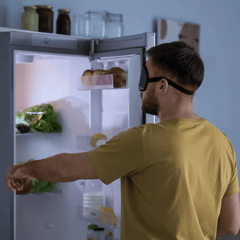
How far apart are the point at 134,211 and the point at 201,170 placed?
0.24 m

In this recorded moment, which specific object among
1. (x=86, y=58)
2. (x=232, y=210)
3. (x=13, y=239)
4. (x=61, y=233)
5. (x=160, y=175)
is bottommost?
(x=61, y=233)

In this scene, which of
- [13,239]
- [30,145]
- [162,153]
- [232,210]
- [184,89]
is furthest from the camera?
[30,145]

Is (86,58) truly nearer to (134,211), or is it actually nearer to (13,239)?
(13,239)

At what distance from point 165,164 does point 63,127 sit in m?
1.43

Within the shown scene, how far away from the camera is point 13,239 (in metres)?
1.79

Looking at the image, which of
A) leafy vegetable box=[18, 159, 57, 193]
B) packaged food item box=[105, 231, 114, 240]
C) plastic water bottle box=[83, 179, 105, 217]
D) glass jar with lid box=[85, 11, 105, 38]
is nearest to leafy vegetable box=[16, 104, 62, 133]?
leafy vegetable box=[18, 159, 57, 193]

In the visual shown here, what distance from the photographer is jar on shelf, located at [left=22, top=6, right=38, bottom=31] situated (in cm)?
198

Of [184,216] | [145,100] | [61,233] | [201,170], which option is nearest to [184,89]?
[145,100]

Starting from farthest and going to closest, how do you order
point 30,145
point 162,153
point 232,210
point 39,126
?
point 30,145
point 39,126
point 232,210
point 162,153

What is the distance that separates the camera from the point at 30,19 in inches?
77.9

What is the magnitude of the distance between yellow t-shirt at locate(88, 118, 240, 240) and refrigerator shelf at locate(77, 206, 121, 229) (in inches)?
34.0

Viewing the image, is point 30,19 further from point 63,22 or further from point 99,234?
point 99,234

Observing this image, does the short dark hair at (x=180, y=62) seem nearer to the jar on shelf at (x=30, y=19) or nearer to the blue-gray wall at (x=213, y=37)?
the jar on shelf at (x=30, y=19)

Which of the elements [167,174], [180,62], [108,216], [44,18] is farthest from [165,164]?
[44,18]
